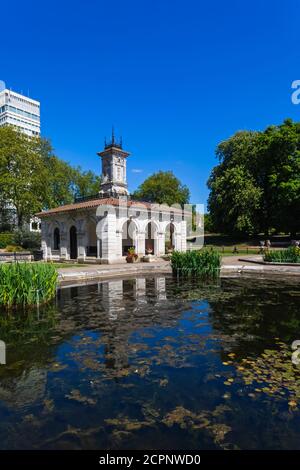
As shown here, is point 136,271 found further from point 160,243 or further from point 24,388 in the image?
point 24,388

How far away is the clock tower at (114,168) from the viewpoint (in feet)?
96.9

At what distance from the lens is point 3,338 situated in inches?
272

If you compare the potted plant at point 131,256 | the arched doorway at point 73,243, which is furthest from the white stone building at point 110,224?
the potted plant at point 131,256

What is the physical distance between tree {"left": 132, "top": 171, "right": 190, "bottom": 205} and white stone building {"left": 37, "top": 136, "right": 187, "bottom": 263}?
26981 mm

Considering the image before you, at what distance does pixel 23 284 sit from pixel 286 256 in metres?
16.6

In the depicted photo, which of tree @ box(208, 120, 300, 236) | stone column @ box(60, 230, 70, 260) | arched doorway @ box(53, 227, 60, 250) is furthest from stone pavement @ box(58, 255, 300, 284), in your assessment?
tree @ box(208, 120, 300, 236)

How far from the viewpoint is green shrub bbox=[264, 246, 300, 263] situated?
19281 mm

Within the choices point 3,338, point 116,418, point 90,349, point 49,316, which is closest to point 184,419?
point 116,418

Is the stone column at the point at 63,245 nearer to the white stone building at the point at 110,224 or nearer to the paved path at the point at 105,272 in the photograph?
the white stone building at the point at 110,224

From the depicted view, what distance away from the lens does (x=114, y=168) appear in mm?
29750

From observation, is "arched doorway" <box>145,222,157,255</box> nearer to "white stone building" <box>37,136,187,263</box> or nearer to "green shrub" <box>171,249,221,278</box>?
"white stone building" <box>37,136,187,263</box>
